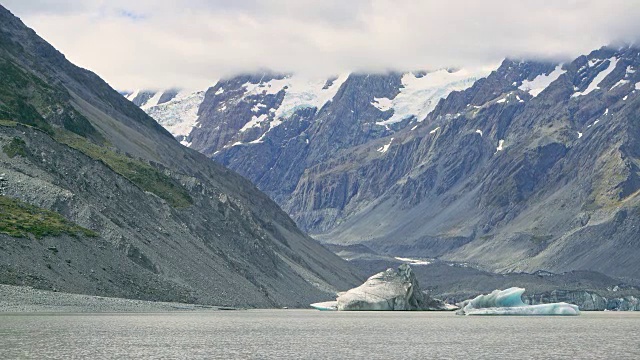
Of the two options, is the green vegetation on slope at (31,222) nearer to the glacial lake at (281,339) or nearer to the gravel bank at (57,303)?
the gravel bank at (57,303)

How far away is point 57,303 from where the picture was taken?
140 meters

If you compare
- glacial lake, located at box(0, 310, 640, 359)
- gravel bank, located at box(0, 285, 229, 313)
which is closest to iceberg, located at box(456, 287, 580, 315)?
glacial lake, located at box(0, 310, 640, 359)

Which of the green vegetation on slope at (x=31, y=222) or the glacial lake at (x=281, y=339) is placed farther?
the green vegetation on slope at (x=31, y=222)

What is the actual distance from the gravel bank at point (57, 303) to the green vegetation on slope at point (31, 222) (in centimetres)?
1360

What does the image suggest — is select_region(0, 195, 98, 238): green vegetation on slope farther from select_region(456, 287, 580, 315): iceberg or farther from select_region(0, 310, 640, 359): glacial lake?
select_region(456, 287, 580, 315): iceberg

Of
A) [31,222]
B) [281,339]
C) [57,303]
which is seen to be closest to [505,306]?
[31,222]

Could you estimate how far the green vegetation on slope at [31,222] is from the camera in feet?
503

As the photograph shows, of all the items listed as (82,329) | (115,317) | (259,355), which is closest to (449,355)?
(259,355)

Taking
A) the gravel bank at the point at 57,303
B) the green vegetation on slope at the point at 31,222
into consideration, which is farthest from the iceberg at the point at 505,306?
the green vegetation on slope at the point at 31,222

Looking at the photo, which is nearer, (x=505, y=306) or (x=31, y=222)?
(x=31, y=222)

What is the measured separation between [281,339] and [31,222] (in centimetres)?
6277

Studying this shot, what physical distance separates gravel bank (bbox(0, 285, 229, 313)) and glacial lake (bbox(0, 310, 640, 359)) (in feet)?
11.1

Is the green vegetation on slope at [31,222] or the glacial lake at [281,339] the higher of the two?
the green vegetation on slope at [31,222]

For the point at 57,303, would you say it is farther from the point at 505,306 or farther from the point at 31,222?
the point at 505,306
